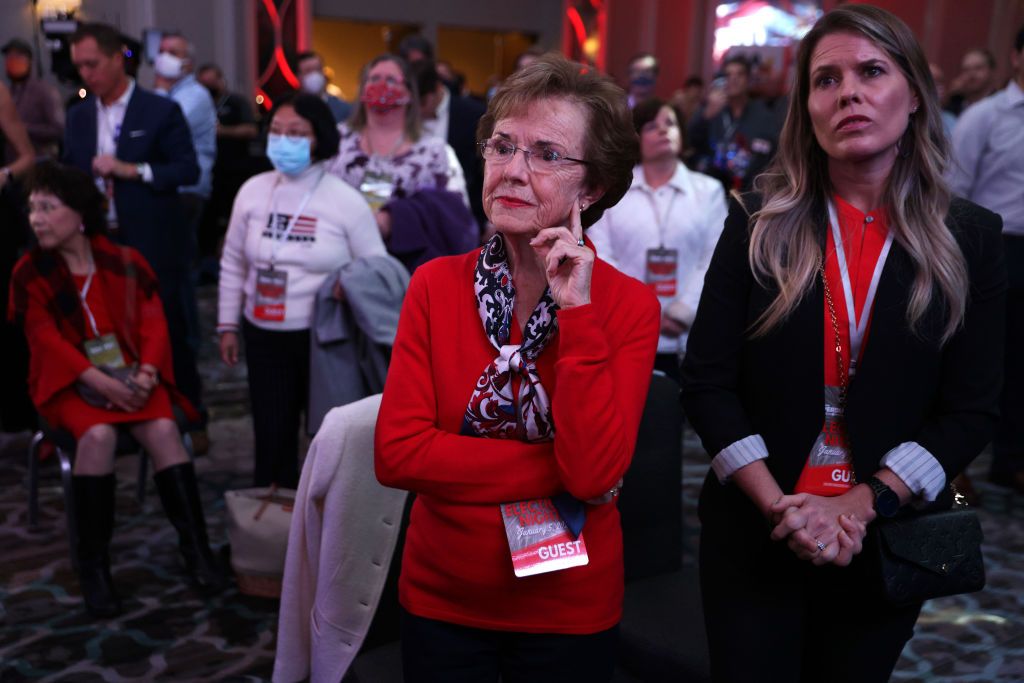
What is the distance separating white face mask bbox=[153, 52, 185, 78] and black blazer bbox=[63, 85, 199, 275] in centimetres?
177

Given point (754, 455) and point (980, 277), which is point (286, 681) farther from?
point (980, 277)

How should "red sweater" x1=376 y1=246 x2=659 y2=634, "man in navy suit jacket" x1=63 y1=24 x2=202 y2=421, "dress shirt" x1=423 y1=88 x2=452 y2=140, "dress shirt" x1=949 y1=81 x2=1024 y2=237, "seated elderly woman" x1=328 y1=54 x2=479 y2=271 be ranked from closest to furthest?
"red sweater" x1=376 y1=246 x2=659 y2=634 < "seated elderly woman" x1=328 y1=54 x2=479 y2=271 < "dress shirt" x1=949 y1=81 x2=1024 y2=237 < "man in navy suit jacket" x1=63 y1=24 x2=202 y2=421 < "dress shirt" x1=423 y1=88 x2=452 y2=140

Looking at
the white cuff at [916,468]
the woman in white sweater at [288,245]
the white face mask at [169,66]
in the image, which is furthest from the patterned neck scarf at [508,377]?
the white face mask at [169,66]

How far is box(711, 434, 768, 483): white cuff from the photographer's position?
1.68 metres

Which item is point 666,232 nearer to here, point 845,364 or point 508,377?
point 845,364

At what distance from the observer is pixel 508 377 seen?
1552mm

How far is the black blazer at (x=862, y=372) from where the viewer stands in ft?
5.41

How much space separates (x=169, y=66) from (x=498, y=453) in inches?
223

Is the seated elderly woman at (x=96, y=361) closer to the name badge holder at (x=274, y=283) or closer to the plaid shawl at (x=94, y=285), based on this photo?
the plaid shawl at (x=94, y=285)

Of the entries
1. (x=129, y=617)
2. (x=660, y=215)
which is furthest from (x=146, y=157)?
(x=660, y=215)

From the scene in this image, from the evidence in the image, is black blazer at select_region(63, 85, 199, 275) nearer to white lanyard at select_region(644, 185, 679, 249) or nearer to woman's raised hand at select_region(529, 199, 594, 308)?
white lanyard at select_region(644, 185, 679, 249)

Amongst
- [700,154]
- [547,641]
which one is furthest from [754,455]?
[700,154]

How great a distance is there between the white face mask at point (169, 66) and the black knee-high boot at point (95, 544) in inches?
150

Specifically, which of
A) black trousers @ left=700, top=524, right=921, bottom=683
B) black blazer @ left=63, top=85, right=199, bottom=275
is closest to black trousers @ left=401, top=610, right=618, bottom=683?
black trousers @ left=700, top=524, right=921, bottom=683
